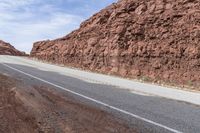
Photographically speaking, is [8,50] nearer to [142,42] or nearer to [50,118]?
[142,42]

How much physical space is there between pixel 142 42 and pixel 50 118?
25779mm

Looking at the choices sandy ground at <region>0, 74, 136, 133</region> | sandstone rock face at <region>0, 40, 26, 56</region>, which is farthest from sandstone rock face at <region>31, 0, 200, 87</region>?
sandstone rock face at <region>0, 40, 26, 56</region>

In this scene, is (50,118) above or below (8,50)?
below

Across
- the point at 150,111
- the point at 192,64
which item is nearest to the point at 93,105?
the point at 150,111

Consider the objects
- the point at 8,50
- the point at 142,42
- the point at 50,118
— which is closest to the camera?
the point at 50,118

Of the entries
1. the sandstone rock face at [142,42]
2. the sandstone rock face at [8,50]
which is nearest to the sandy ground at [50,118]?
the sandstone rock face at [142,42]

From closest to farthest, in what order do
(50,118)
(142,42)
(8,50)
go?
(50,118), (142,42), (8,50)

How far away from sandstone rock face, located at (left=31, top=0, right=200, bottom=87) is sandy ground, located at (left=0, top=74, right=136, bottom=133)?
57.4 feet

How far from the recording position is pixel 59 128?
25.5 ft

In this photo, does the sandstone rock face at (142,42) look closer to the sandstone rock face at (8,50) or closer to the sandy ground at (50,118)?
the sandy ground at (50,118)

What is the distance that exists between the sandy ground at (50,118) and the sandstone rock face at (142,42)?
1749cm

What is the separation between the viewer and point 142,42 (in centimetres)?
3381

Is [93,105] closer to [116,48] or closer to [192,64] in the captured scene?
[192,64]

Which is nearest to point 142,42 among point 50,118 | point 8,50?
point 50,118
